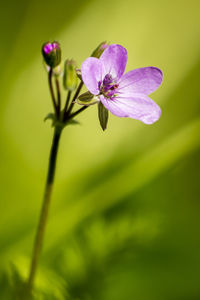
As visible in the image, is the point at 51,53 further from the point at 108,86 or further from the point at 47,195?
the point at 47,195

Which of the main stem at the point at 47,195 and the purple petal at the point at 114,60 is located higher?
the purple petal at the point at 114,60

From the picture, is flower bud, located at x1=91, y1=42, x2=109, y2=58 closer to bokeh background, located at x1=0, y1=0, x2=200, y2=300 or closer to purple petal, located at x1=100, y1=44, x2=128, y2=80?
purple petal, located at x1=100, y1=44, x2=128, y2=80

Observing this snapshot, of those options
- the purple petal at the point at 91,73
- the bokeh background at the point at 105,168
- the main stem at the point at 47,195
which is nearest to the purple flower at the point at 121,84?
the purple petal at the point at 91,73

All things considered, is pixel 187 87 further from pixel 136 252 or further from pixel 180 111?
pixel 136 252

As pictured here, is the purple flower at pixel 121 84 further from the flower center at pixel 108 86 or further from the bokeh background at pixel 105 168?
the bokeh background at pixel 105 168

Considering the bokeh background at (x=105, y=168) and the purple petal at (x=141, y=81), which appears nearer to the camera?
the purple petal at (x=141, y=81)

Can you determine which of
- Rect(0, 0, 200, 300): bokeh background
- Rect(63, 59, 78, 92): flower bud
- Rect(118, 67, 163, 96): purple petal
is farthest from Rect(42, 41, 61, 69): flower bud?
Rect(0, 0, 200, 300): bokeh background
